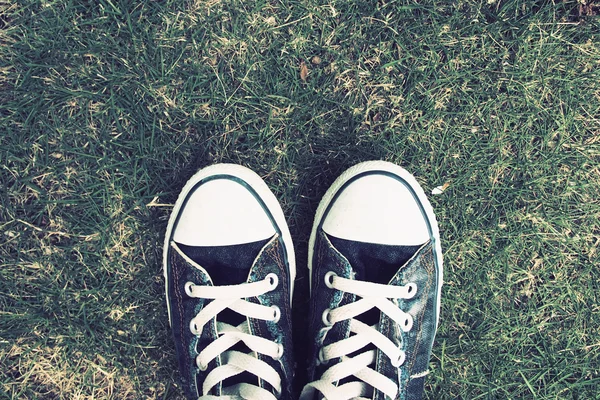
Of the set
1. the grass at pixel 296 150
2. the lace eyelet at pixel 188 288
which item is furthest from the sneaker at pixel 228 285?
the grass at pixel 296 150

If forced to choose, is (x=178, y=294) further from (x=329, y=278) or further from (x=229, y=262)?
(x=329, y=278)

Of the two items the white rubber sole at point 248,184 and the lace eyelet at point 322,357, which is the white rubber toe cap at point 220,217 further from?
the lace eyelet at point 322,357

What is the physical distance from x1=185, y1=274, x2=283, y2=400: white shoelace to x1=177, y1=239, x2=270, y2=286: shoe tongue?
0.04 m

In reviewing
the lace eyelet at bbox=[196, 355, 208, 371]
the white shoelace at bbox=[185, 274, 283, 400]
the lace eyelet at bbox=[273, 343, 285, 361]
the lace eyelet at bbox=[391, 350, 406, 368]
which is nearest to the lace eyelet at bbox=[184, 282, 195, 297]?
the white shoelace at bbox=[185, 274, 283, 400]

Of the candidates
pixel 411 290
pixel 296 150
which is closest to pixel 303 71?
pixel 296 150

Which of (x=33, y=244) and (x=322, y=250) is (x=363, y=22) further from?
(x=33, y=244)

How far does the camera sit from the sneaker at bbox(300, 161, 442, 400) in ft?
5.21

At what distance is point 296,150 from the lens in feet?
5.58

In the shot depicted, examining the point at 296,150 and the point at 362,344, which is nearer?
the point at 362,344

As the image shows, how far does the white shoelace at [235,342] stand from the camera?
1.58 meters

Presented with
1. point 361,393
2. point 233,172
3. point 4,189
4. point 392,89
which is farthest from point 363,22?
point 4,189

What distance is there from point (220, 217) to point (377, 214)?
0.50 metres

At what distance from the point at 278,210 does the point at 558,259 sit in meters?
0.98

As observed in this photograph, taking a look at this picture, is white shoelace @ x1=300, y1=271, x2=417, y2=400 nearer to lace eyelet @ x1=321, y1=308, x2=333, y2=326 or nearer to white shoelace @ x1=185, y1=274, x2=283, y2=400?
lace eyelet @ x1=321, y1=308, x2=333, y2=326
